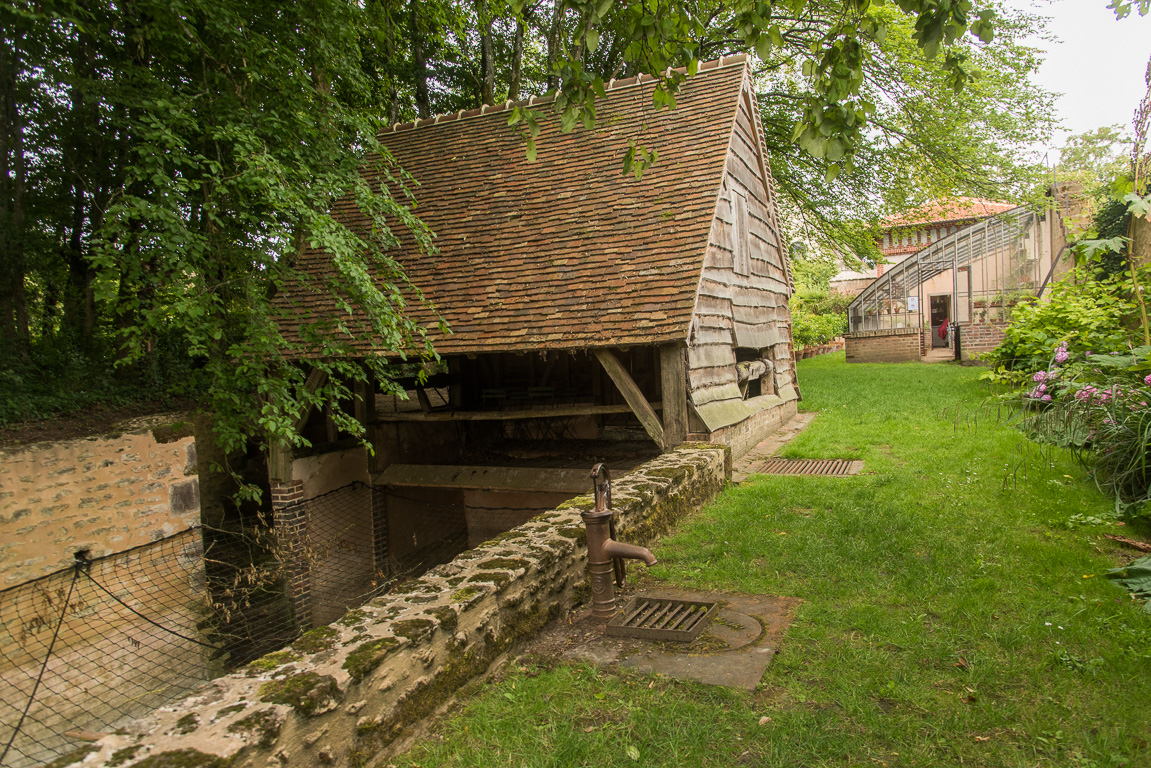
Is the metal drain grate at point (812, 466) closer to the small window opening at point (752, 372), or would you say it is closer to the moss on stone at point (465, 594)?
the small window opening at point (752, 372)

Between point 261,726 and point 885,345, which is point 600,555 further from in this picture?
point 885,345

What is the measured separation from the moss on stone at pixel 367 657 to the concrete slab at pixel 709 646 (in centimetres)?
101

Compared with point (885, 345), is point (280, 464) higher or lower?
lower

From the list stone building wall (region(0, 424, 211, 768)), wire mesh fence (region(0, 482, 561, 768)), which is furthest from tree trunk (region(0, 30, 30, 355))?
wire mesh fence (region(0, 482, 561, 768))

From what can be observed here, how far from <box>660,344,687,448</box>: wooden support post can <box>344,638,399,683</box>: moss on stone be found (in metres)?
5.51

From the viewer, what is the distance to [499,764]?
2.43 m

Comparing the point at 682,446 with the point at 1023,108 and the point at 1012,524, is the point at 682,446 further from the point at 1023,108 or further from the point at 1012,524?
the point at 1023,108

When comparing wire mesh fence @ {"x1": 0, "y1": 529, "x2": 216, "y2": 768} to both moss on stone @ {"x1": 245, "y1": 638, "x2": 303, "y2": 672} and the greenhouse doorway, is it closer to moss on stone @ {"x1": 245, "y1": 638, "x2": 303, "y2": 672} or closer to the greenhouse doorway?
moss on stone @ {"x1": 245, "y1": 638, "x2": 303, "y2": 672}

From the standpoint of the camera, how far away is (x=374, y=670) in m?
2.52

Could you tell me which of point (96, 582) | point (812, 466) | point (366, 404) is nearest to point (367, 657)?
point (96, 582)

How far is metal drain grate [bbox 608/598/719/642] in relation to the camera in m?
3.40

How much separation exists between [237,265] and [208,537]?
14.4 feet

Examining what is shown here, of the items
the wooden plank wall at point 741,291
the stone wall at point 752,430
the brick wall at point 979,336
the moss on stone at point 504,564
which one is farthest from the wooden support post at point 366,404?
the brick wall at point 979,336

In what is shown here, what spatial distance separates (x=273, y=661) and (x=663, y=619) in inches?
75.0
